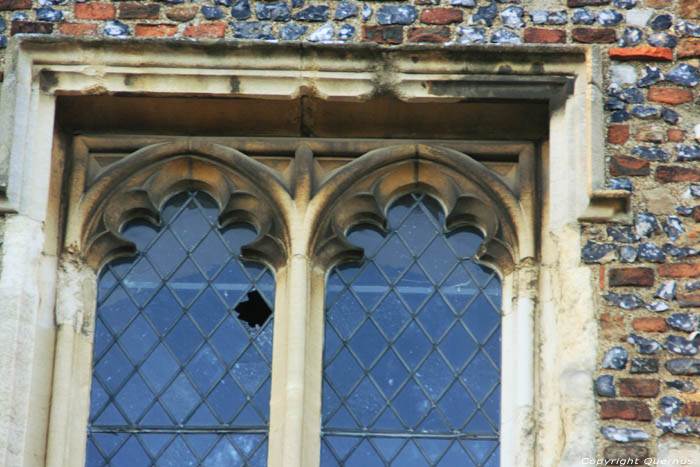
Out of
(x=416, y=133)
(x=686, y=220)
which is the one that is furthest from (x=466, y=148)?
(x=686, y=220)

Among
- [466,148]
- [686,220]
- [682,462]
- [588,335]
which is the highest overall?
[466,148]

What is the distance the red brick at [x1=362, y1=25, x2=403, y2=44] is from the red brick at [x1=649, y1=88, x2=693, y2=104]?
104 centimetres

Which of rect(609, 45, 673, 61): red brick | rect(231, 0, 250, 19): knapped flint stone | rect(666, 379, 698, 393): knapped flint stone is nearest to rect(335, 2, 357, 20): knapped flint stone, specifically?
rect(231, 0, 250, 19): knapped flint stone

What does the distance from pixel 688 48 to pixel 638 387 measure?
4.89ft

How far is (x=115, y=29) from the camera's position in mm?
7809

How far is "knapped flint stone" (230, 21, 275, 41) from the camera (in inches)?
307

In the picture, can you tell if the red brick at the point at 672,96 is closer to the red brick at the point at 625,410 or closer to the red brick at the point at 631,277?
the red brick at the point at 631,277

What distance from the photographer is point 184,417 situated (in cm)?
756

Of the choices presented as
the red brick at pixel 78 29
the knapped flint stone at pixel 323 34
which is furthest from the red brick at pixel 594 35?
the red brick at pixel 78 29

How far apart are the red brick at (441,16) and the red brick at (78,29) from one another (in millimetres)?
1335

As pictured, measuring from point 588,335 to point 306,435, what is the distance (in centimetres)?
115

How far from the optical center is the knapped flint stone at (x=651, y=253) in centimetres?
736

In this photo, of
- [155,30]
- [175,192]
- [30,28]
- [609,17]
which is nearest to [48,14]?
[30,28]

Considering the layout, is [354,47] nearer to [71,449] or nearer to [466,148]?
[466,148]
